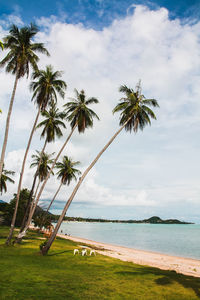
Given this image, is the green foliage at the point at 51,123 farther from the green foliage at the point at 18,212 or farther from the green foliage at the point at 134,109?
Result: the green foliage at the point at 18,212

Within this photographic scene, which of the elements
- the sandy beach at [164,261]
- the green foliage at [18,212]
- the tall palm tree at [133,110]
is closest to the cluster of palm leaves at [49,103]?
the tall palm tree at [133,110]

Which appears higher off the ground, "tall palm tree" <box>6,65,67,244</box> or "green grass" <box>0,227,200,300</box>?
"tall palm tree" <box>6,65,67,244</box>

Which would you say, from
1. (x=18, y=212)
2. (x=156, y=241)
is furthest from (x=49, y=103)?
(x=156, y=241)

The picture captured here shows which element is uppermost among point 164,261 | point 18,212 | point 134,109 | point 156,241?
point 134,109

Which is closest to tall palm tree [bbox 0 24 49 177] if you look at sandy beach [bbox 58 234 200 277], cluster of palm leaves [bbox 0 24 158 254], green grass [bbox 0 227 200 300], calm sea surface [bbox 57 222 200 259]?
cluster of palm leaves [bbox 0 24 158 254]

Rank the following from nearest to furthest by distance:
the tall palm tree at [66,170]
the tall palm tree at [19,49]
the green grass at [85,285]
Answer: the green grass at [85,285] < the tall palm tree at [19,49] < the tall palm tree at [66,170]

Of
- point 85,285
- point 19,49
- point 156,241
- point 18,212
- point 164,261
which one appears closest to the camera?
point 85,285

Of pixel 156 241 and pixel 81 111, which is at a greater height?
pixel 81 111

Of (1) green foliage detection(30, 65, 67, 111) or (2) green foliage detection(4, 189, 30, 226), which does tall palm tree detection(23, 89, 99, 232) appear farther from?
(2) green foliage detection(4, 189, 30, 226)

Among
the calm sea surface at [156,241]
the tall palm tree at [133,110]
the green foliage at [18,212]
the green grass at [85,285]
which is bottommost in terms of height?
the calm sea surface at [156,241]

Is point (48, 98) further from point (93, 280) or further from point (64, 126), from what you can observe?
point (93, 280)

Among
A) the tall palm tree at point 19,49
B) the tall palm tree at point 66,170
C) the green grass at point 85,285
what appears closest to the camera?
the green grass at point 85,285

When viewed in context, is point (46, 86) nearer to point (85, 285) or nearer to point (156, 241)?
point (85, 285)

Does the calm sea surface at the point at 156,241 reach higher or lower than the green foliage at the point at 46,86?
lower
